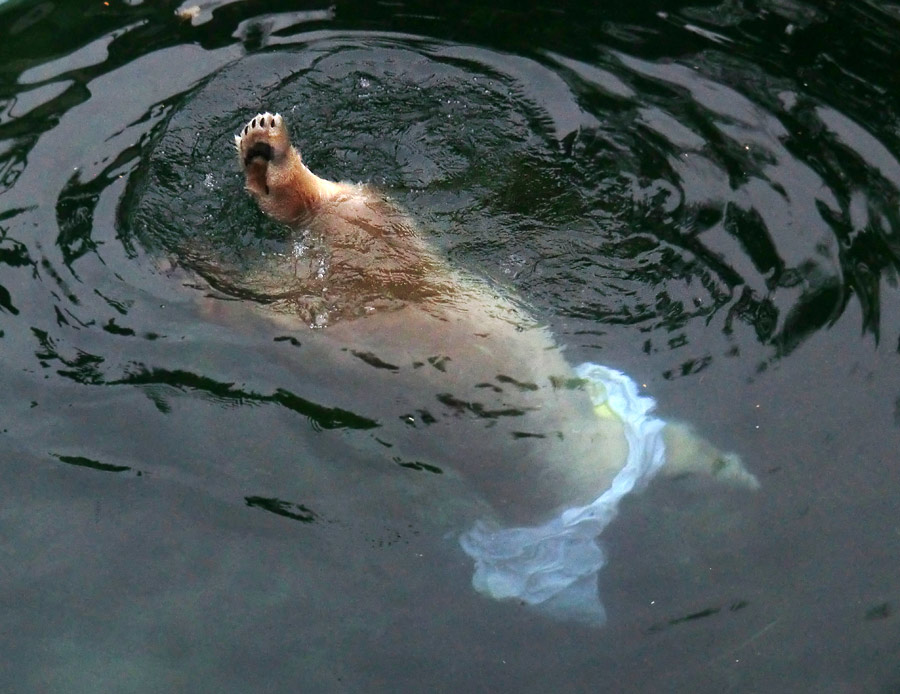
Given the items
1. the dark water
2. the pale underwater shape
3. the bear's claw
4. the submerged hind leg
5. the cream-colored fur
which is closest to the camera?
the dark water

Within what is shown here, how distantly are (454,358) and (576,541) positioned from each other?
127 centimetres

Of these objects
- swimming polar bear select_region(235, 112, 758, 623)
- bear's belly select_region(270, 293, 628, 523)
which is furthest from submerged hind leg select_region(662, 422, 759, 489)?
bear's belly select_region(270, 293, 628, 523)

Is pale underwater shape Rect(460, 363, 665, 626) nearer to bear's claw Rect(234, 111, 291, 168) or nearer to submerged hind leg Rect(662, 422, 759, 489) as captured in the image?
submerged hind leg Rect(662, 422, 759, 489)

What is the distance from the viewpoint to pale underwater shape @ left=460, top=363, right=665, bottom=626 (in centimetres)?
557

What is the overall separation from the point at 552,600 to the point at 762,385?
1.77 m

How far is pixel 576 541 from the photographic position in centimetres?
584

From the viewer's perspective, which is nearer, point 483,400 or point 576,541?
point 576,541

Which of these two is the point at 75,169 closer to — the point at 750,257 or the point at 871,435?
the point at 750,257

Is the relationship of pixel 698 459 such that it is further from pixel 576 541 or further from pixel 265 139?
pixel 265 139

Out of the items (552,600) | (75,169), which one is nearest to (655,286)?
(552,600)

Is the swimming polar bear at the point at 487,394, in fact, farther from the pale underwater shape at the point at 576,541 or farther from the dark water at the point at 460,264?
the dark water at the point at 460,264

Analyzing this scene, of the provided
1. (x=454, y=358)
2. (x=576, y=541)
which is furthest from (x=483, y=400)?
(x=576, y=541)

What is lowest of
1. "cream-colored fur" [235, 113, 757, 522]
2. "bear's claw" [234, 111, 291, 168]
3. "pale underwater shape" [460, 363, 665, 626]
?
"pale underwater shape" [460, 363, 665, 626]

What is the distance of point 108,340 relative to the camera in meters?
6.44
